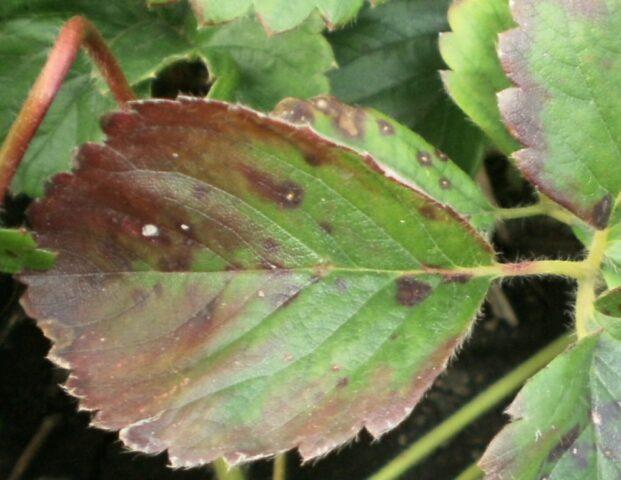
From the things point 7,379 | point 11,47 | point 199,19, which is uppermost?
point 199,19

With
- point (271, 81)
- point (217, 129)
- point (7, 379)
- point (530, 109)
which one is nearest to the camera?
point (217, 129)

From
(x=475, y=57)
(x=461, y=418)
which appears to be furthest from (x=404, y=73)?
(x=461, y=418)

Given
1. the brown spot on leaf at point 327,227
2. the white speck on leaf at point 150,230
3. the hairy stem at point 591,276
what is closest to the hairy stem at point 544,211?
the hairy stem at point 591,276

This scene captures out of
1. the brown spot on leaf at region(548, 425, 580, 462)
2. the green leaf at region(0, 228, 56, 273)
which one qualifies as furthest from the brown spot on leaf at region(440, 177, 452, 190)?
the green leaf at region(0, 228, 56, 273)

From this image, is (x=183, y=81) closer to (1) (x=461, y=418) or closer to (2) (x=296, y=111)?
(2) (x=296, y=111)

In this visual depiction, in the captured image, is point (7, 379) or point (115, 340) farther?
point (7, 379)

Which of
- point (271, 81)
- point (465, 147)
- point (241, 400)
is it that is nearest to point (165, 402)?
point (241, 400)

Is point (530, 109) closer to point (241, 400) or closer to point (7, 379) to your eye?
point (241, 400)
